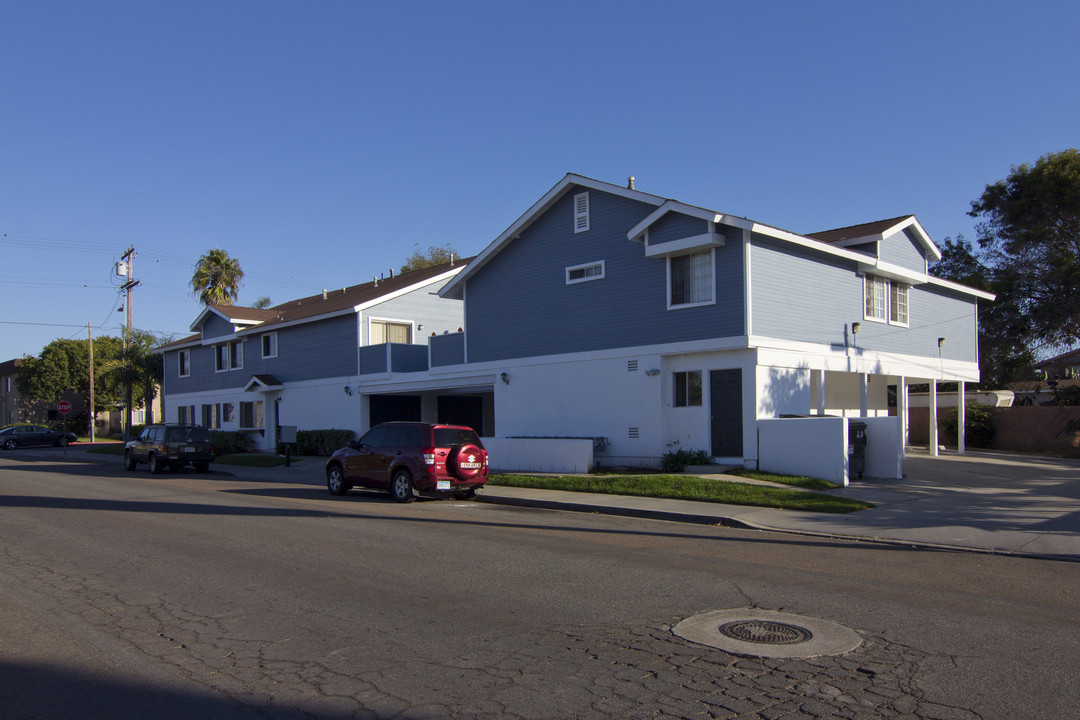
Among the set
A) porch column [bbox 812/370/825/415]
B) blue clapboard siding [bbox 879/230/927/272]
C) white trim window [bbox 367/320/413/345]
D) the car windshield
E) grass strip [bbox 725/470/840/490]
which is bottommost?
grass strip [bbox 725/470/840/490]

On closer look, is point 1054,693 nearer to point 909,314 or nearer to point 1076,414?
point 909,314

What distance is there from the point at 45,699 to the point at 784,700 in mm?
4681

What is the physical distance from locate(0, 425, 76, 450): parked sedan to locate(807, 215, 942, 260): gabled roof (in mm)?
41553

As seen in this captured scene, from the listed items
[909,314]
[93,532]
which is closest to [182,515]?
[93,532]

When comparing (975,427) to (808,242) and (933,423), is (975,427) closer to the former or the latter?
(933,423)

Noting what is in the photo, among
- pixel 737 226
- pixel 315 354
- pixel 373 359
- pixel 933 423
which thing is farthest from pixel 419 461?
pixel 315 354

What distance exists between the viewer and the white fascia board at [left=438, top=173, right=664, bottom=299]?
849 inches

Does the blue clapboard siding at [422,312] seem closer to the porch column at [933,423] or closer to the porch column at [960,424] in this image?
the porch column at [933,423]

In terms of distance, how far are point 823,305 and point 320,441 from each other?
19.1m

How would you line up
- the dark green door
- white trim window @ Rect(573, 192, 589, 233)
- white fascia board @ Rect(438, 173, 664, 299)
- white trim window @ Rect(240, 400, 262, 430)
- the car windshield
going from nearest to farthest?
the dark green door, white fascia board @ Rect(438, 173, 664, 299), white trim window @ Rect(573, 192, 589, 233), the car windshield, white trim window @ Rect(240, 400, 262, 430)

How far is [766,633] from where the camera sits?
6543mm

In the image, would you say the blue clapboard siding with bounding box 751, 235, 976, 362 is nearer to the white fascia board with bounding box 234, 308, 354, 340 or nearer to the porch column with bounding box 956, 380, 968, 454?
the porch column with bounding box 956, 380, 968, 454

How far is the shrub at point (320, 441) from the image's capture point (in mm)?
30766

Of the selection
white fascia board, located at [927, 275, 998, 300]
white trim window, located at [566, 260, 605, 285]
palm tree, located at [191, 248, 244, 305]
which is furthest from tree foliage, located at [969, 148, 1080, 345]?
palm tree, located at [191, 248, 244, 305]
